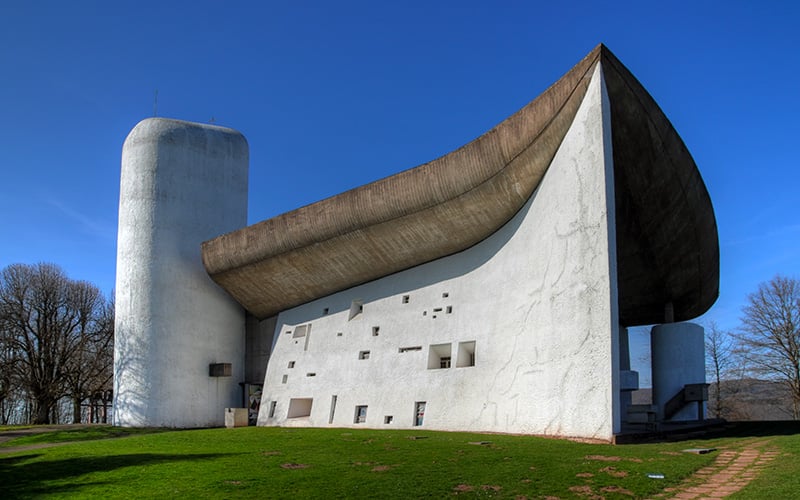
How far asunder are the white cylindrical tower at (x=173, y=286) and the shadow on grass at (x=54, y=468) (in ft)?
33.7

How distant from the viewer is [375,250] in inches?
816

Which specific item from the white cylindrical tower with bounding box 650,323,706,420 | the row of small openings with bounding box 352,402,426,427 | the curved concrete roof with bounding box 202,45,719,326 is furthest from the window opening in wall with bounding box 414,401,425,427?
the white cylindrical tower with bounding box 650,323,706,420

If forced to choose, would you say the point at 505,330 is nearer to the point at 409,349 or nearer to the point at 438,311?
the point at 438,311

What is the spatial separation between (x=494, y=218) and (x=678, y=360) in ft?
29.9

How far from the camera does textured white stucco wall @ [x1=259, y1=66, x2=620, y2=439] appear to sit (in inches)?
558

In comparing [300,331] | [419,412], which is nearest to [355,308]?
[300,331]

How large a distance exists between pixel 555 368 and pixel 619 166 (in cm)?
576

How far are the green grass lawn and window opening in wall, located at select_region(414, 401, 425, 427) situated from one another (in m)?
3.70

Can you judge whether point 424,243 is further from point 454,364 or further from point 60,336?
point 60,336

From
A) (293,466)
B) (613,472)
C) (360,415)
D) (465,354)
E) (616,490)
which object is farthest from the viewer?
(360,415)

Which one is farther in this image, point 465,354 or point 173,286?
point 173,286

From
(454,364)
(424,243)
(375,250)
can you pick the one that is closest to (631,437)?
(454,364)

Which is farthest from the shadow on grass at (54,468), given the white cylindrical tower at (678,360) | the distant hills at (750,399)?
the distant hills at (750,399)

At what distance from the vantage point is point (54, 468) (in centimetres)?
1183
